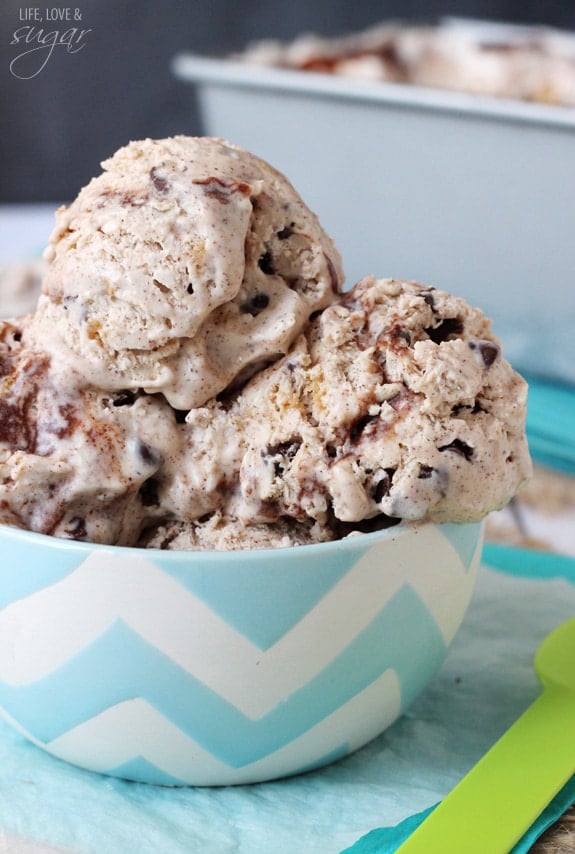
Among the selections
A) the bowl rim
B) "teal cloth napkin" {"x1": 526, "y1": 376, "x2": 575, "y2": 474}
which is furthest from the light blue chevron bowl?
"teal cloth napkin" {"x1": 526, "y1": 376, "x2": 575, "y2": 474}

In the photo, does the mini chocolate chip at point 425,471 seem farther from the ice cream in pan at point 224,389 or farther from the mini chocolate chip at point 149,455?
the mini chocolate chip at point 149,455

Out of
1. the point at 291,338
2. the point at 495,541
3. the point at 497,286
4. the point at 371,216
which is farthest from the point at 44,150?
the point at 291,338

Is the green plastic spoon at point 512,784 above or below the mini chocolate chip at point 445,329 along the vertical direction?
below

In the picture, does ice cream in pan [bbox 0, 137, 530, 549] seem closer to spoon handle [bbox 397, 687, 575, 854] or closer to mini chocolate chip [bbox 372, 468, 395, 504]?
mini chocolate chip [bbox 372, 468, 395, 504]

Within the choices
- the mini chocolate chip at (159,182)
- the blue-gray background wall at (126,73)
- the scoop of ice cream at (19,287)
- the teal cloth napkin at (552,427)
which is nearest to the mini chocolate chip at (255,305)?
the mini chocolate chip at (159,182)

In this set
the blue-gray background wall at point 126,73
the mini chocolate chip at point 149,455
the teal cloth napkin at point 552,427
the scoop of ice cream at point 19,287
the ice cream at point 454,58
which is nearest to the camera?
the mini chocolate chip at point 149,455

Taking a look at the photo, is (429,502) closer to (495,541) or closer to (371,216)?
(495,541)
